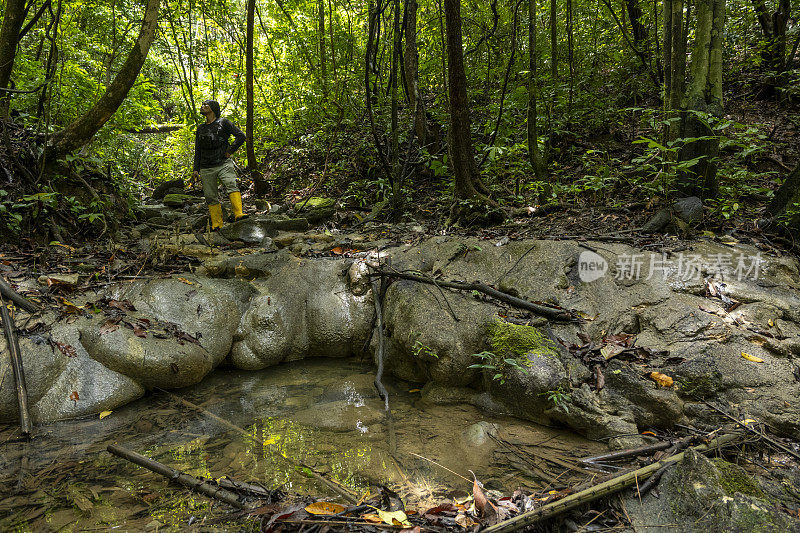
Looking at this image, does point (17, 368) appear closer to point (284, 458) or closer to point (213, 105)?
point (284, 458)

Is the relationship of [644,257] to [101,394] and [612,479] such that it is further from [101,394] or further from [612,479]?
[101,394]

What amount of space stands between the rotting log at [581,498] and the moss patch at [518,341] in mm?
1197

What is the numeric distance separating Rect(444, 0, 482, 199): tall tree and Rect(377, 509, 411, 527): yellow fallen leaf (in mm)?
4914

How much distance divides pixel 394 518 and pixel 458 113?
5.39 metres

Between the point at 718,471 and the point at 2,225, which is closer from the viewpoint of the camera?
the point at 718,471

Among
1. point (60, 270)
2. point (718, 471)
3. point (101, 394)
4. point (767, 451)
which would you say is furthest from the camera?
point (60, 270)

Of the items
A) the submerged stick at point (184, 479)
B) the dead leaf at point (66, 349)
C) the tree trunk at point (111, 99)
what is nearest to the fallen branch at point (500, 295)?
the submerged stick at point (184, 479)

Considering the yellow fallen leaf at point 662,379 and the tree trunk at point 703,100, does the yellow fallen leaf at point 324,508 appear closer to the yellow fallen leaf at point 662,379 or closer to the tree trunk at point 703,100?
the yellow fallen leaf at point 662,379

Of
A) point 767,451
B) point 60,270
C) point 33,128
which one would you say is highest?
point 33,128

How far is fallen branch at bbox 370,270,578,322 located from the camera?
13.0 ft

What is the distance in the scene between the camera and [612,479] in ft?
7.89

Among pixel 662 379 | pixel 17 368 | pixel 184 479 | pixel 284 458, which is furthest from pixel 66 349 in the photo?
pixel 662 379

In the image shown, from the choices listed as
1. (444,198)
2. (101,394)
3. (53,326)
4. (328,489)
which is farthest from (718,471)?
(444,198)

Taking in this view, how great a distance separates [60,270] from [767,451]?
6.32 metres
